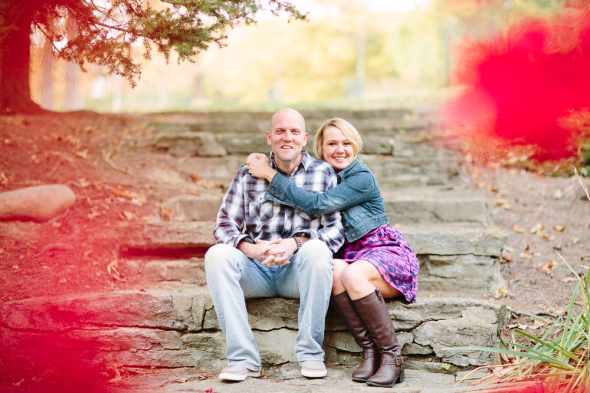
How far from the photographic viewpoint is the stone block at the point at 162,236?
3193mm

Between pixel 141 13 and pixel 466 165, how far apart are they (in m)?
3.59

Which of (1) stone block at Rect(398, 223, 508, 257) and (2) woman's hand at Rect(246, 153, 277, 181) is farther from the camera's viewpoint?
(1) stone block at Rect(398, 223, 508, 257)

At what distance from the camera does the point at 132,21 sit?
256 cm

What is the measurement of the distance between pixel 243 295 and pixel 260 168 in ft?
2.30

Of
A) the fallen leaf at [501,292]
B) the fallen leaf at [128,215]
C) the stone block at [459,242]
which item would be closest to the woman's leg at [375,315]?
the stone block at [459,242]

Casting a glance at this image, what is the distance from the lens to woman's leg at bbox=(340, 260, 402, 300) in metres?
2.36

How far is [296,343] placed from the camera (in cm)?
243

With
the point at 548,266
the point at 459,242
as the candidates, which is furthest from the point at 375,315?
the point at 548,266

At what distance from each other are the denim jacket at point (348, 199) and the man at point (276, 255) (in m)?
0.08

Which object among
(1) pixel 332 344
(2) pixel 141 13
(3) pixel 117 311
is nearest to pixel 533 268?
(1) pixel 332 344

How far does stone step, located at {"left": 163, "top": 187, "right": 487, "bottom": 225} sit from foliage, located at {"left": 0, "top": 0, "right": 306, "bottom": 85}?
4.19ft

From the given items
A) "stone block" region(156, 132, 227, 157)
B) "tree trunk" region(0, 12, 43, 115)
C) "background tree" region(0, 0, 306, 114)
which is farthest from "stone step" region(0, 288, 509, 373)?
"stone block" region(156, 132, 227, 157)
